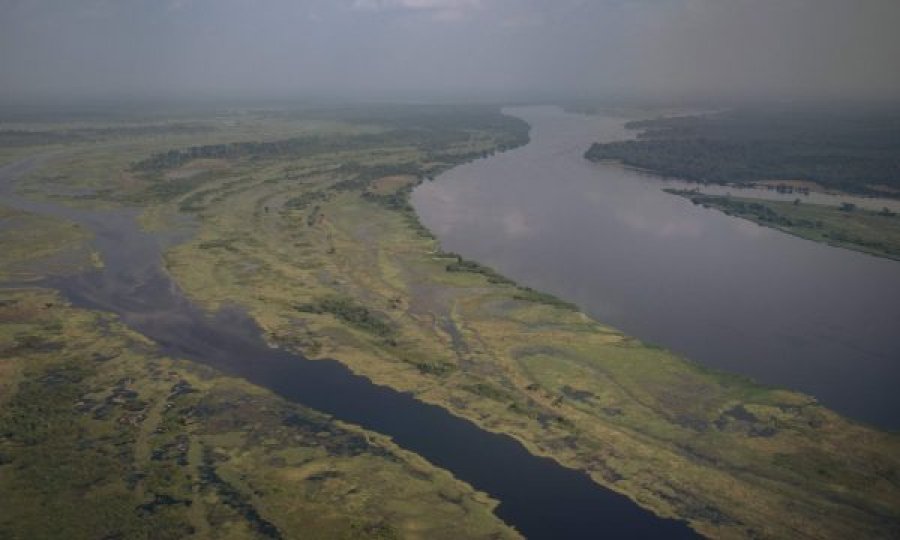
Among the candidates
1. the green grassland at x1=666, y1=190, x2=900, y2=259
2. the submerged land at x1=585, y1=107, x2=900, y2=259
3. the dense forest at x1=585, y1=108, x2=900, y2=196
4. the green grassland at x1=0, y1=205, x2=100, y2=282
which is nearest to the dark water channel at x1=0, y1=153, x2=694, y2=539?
the green grassland at x1=0, y1=205, x2=100, y2=282

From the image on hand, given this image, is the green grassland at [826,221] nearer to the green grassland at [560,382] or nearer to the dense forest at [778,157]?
the dense forest at [778,157]

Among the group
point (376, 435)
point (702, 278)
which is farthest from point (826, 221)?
point (376, 435)

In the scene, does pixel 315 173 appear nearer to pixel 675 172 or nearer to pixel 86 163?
pixel 86 163

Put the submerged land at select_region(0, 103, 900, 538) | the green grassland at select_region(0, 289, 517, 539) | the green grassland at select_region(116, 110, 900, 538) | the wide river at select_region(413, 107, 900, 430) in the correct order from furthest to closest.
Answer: the wide river at select_region(413, 107, 900, 430)
the green grassland at select_region(116, 110, 900, 538)
the submerged land at select_region(0, 103, 900, 538)
the green grassland at select_region(0, 289, 517, 539)

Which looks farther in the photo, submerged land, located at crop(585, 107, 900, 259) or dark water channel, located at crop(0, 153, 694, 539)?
submerged land, located at crop(585, 107, 900, 259)

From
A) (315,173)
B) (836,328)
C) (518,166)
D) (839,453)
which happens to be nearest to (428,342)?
(839,453)

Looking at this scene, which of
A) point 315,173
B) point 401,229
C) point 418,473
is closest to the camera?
point 418,473

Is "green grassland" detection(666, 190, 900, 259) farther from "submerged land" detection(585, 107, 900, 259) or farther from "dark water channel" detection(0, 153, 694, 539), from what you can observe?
"dark water channel" detection(0, 153, 694, 539)
